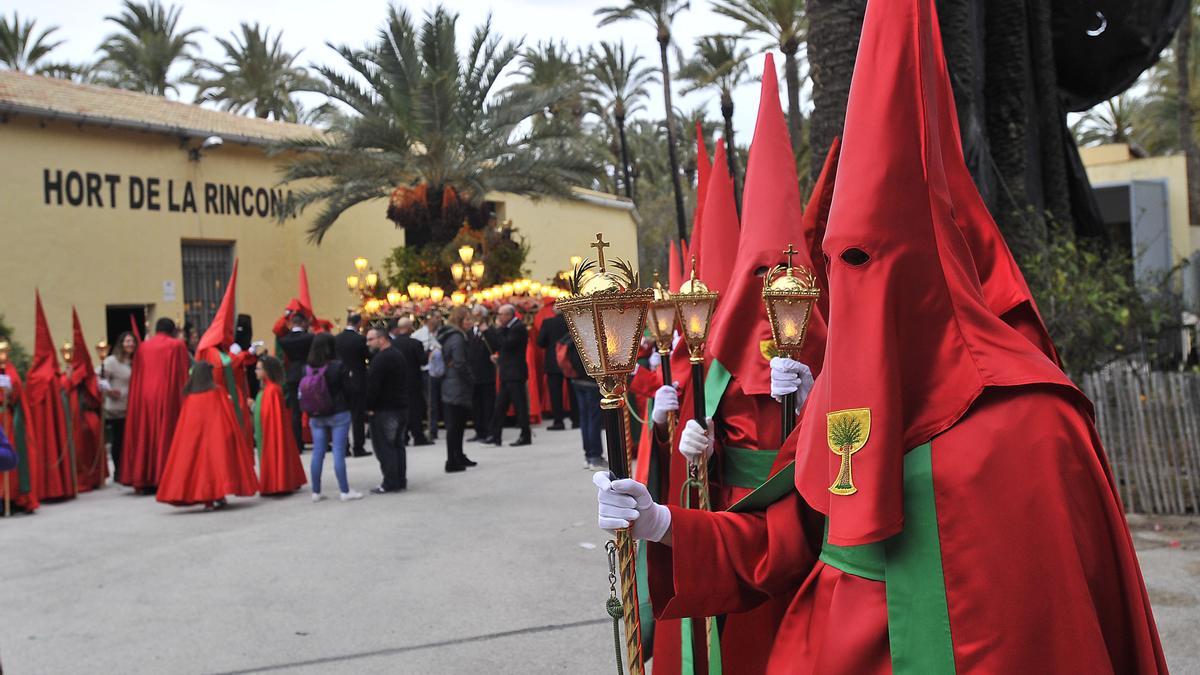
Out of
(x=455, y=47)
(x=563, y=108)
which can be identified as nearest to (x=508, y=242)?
(x=455, y=47)

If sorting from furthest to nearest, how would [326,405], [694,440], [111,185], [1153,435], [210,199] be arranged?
[210,199] < [111,185] < [326,405] < [1153,435] < [694,440]

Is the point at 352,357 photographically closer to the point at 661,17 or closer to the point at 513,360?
the point at 513,360

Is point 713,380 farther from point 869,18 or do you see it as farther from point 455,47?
point 455,47

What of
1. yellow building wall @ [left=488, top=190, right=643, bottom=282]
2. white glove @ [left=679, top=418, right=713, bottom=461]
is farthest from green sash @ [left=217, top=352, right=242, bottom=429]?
yellow building wall @ [left=488, top=190, right=643, bottom=282]

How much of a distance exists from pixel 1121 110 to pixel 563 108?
19.9 m

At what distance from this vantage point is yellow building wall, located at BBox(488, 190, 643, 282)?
103ft

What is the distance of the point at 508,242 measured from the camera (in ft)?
82.8

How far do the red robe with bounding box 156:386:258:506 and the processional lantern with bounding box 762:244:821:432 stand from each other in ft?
28.3

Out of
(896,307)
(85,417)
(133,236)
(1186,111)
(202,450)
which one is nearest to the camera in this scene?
(896,307)

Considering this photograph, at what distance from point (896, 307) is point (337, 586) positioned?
6.19 meters

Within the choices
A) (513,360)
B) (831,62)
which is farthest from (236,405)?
(831,62)

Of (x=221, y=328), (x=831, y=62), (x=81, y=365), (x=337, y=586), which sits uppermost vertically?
(x=831, y=62)

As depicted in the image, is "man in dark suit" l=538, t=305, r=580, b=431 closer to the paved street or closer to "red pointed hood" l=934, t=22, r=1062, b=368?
the paved street

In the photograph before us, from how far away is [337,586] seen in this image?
748 cm
